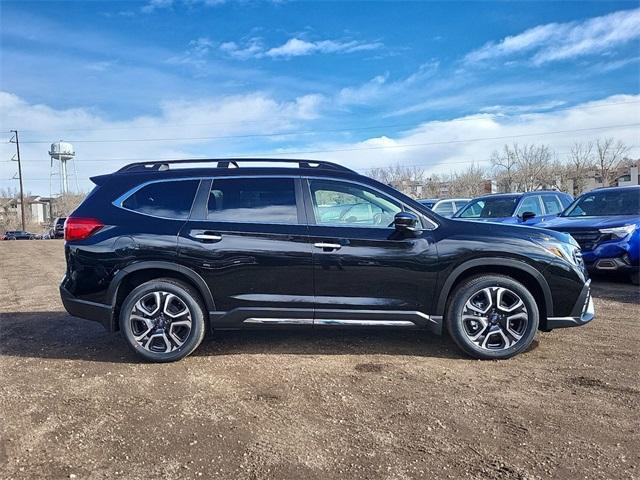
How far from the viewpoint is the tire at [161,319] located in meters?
4.45

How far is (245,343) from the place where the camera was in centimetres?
506

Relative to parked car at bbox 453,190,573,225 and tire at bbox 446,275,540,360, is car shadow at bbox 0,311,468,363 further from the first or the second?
parked car at bbox 453,190,573,225

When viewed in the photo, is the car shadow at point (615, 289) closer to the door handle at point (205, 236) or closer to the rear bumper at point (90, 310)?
the door handle at point (205, 236)

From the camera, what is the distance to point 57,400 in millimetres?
3705

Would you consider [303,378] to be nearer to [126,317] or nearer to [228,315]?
[228,315]

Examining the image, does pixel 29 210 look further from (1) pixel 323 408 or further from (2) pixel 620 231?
(1) pixel 323 408

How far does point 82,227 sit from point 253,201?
5.40 feet

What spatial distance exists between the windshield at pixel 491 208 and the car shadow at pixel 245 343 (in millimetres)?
6698

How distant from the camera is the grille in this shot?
7.54 m

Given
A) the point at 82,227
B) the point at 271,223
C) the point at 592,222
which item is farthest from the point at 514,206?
the point at 82,227

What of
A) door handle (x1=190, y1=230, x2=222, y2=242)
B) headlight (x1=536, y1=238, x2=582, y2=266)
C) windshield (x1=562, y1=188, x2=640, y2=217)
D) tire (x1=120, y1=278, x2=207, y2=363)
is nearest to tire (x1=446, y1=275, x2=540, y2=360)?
headlight (x1=536, y1=238, x2=582, y2=266)

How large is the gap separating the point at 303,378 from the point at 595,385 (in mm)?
2358

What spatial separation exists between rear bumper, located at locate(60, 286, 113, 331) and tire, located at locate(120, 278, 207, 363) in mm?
158

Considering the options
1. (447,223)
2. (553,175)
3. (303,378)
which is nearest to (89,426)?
(303,378)
